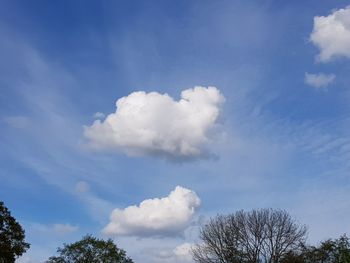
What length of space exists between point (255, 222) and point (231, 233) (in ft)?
12.4

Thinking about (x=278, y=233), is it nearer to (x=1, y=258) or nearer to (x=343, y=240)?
(x=343, y=240)

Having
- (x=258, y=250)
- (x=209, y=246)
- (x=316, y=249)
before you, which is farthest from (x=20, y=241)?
(x=316, y=249)

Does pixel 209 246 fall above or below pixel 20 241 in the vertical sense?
above

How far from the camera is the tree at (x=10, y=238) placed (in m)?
49.5

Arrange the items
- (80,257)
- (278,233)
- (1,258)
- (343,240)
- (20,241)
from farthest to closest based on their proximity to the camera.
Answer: (80,257) < (278,233) < (343,240) < (20,241) < (1,258)

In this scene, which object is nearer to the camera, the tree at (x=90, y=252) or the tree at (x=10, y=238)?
the tree at (x=10, y=238)

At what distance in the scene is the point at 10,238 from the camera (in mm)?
51625

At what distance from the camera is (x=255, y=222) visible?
212 feet

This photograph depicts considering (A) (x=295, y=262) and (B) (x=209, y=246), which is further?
(B) (x=209, y=246)

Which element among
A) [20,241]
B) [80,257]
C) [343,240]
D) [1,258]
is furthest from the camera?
[80,257]

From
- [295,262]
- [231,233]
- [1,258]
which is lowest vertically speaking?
[1,258]

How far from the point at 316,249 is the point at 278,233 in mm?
5424

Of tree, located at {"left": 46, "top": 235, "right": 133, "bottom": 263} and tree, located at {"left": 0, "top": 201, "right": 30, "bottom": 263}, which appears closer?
tree, located at {"left": 0, "top": 201, "right": 30, "bottom": 263}

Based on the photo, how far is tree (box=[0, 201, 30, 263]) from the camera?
4953 cm
